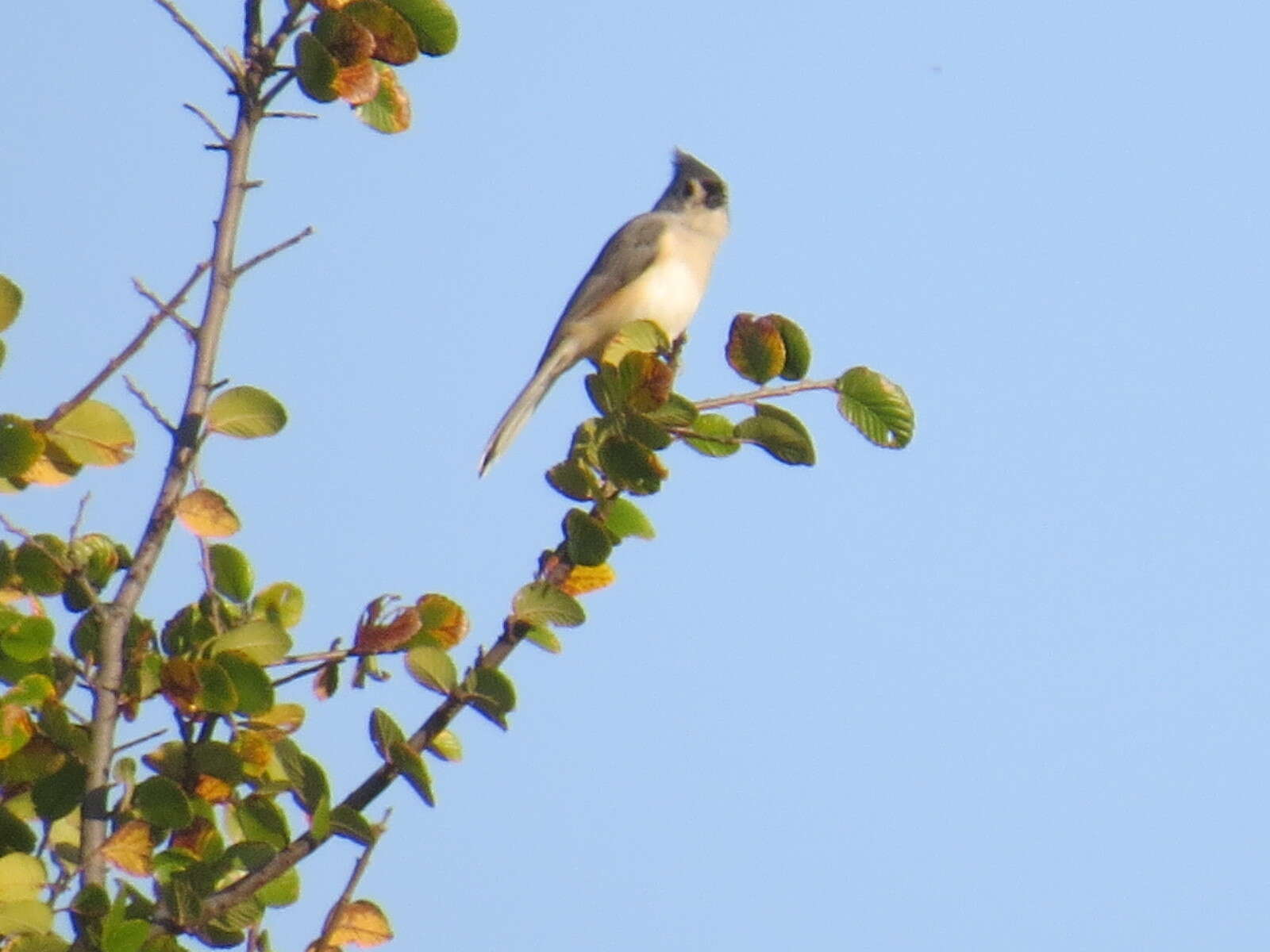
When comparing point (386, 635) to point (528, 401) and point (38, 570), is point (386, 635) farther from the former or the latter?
point (528, 401)

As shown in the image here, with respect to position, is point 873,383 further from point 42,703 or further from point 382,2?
point 42,703

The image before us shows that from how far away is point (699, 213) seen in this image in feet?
22.2

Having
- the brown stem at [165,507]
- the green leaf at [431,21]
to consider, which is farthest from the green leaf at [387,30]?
the brown stem at [165,507]

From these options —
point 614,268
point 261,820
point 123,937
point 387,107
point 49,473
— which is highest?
point 614,268

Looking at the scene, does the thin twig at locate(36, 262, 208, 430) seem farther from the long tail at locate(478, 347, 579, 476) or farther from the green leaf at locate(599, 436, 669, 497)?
the long tail at locate(478, 347, 579, 476)

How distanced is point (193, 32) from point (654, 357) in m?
0.62

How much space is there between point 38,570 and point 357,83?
67cm

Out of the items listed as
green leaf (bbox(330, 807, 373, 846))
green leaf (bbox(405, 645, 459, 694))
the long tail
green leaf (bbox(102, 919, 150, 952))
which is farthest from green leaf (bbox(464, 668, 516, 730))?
the long tail

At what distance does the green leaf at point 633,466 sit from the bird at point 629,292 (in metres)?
3.82

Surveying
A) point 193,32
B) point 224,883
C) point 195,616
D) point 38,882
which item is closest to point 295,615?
point 195,616

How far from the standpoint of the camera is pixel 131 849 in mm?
1689

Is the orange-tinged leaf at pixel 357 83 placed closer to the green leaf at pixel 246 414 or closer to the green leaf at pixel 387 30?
the green leaf at pixel 387 30

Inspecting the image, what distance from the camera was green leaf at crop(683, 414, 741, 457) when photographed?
1.97m

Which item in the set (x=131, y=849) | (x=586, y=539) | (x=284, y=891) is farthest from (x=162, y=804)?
(x=586, y=539)
